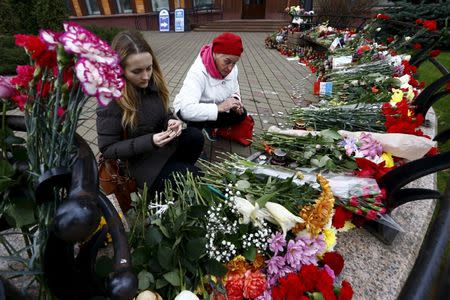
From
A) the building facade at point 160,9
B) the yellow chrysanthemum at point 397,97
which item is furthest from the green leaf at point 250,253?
the building facade at point 160,9

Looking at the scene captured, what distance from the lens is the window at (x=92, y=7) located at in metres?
18.1

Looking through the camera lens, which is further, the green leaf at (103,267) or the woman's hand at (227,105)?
the woman's hand at (227,105)

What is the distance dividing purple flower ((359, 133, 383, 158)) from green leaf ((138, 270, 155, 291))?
1.58 metres

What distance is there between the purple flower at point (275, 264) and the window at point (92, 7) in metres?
21.4

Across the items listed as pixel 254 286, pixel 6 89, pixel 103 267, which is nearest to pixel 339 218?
pixel 254 286

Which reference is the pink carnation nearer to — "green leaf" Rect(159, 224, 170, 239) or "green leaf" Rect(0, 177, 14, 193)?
"green leaf" Rect(0, 177, 14, 193)

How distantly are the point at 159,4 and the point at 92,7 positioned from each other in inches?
198

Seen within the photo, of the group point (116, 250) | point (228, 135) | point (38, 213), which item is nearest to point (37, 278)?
point (38, 213)

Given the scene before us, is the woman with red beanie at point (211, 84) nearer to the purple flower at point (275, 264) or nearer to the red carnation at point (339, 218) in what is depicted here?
the red carnation at point (339, 218)

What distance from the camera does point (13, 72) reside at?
653cm

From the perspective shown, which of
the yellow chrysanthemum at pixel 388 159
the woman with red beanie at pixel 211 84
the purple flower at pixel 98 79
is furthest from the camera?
the woman with red beanie at pixel 211 84

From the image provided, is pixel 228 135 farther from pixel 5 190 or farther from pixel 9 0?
pixel 9 0

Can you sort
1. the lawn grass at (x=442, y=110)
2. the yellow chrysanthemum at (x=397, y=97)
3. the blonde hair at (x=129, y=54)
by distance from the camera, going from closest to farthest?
the blonde hair at (x=129, y=54) < the yellow chrysanthemum at (x=397, y=97) < the lawn grass at (x=442, y=110)

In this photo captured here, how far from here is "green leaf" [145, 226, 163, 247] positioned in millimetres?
1103
